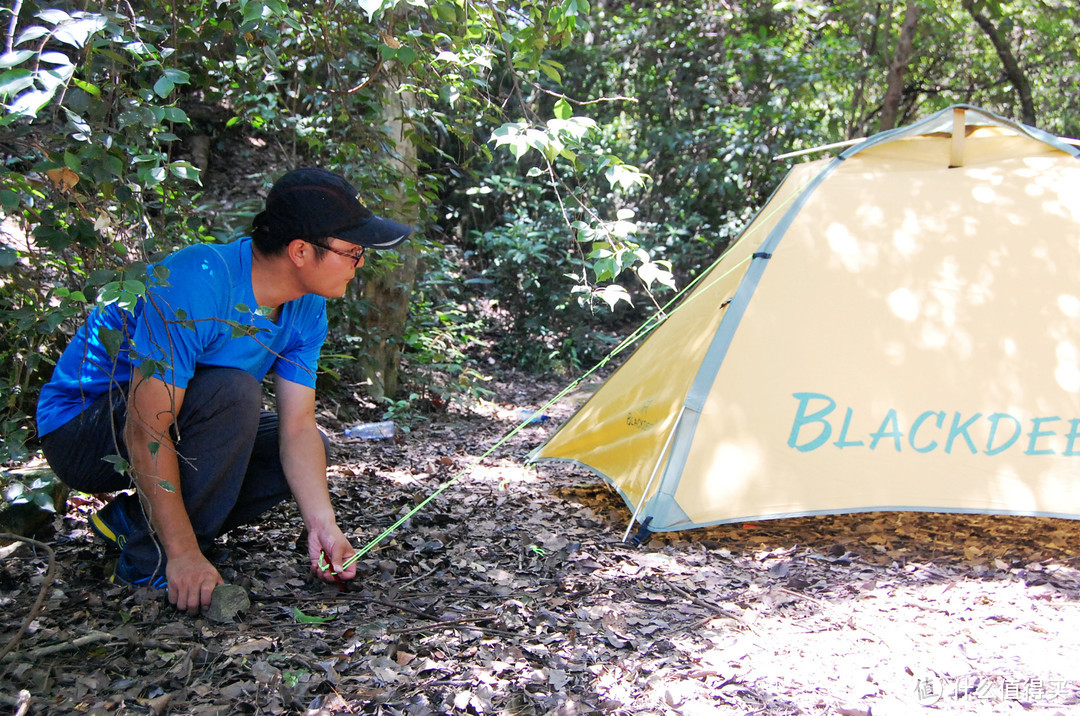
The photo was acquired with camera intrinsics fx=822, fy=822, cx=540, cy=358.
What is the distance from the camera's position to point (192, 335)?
1932 millimetres

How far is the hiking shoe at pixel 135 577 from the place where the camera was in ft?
6.77

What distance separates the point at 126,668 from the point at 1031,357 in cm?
274

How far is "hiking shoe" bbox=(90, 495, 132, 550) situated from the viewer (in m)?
2.17

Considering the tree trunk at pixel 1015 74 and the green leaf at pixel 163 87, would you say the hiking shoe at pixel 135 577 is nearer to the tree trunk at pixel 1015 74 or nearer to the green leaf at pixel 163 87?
the green leaf at pixel 163 87

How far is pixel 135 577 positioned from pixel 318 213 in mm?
1050

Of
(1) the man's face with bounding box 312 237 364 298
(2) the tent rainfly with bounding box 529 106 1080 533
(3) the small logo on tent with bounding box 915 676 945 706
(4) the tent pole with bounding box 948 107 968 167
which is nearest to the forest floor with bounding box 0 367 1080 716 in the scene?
(3) the small logo on tent with bounding box 915 676 945 706

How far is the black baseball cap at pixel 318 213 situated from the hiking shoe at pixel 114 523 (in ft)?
2.82

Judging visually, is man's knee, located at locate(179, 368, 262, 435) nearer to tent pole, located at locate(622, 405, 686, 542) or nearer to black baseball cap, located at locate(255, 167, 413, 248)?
black baseball cap, located at locate(255, 167, 413, 248)

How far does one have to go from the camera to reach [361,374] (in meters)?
4.67

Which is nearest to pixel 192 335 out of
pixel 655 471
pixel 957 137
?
pixel 655 471

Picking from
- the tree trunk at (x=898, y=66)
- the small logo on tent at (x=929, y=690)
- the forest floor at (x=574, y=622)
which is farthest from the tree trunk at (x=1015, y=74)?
the small logo on tent at (x=929, y=690)

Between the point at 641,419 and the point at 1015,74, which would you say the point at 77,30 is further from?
the point at 1015,74

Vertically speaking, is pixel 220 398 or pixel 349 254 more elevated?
pixel 349 254

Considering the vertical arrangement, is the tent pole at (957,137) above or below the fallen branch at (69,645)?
above
